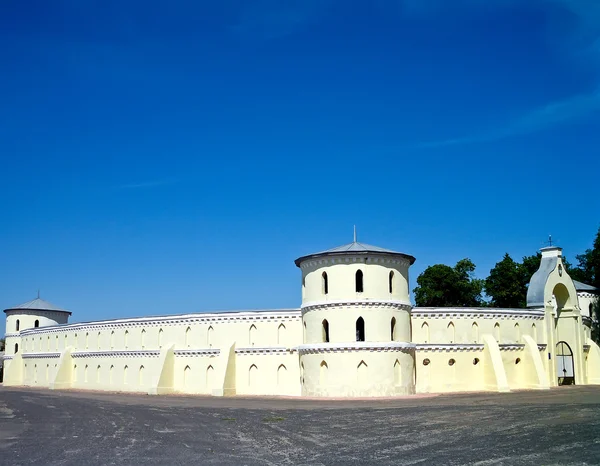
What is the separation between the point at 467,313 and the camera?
1907 inches

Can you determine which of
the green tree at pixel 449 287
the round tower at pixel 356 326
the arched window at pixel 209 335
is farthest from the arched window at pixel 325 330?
the green tree at pixel 449 287

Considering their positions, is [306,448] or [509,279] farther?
[509,279]

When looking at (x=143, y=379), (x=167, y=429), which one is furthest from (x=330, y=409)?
(x=143, y=379)

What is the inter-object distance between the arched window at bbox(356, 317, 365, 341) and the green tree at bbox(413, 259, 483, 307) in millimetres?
33029

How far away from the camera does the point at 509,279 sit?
73562 mm

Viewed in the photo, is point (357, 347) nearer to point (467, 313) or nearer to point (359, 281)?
point (359, 281)

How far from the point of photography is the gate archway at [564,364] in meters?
52.7

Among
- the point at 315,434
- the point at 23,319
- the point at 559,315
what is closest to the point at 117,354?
the point at 23,319

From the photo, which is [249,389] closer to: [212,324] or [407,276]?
[212,324]

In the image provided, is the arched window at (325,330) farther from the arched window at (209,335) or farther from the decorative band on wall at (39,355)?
the decorative band on wall at (39,355)

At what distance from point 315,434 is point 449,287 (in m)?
56.8

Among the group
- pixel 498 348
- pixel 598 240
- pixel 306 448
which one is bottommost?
pixel 306 448

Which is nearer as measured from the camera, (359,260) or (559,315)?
(359,260)

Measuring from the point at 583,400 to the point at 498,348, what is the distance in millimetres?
13143
